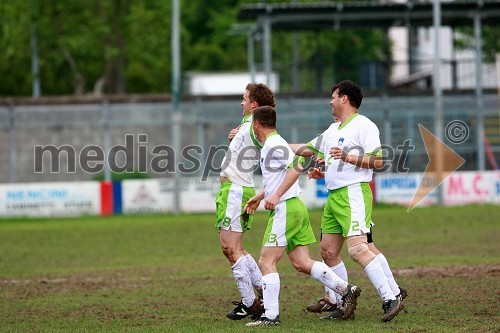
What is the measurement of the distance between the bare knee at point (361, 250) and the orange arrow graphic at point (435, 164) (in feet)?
65.9

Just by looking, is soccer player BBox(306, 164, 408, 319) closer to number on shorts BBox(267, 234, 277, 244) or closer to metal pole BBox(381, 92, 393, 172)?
number on shorts BBox(267, 234, 277, 244)

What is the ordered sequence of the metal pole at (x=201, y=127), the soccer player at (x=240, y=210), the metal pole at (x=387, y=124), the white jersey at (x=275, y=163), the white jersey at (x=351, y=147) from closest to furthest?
the white jersey at (x=275, y=163), the white jersey at (x=351, y=147), the soccer player at (x=240, y=210), the metal pole at (x=387, y=124), the metal pole at (x=201, y=127)

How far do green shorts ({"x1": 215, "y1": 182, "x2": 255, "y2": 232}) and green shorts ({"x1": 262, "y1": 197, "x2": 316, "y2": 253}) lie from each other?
0.86 m

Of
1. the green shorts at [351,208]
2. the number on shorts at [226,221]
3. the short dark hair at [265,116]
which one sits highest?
the short dark hair at [265,116]

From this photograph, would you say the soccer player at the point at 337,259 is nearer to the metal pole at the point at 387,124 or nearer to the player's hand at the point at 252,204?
the player's hand at the point at 252,204

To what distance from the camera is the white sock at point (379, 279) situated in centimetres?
1005

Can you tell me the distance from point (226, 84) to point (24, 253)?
27.0m

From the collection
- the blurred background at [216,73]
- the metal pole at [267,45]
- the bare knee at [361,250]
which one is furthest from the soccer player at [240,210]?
the metal pole at [267,45]

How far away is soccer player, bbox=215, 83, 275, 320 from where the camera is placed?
35.5 ft

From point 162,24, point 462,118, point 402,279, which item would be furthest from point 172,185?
point 162,24

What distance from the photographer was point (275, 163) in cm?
1004

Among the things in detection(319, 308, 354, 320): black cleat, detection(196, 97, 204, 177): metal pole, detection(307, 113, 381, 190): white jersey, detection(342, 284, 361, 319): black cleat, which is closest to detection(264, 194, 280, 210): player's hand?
detection(307, 113, 381, 190): white jersey

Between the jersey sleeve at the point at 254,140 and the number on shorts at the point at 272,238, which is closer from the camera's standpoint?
the number on shorts at the point at 272,238

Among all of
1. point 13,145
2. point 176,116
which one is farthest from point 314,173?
point 13,145
